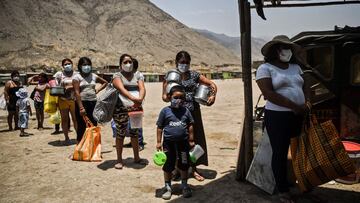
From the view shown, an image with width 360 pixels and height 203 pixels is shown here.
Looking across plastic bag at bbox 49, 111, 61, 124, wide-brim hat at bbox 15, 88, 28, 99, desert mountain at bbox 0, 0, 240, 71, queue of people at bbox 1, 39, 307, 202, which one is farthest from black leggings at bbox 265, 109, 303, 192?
desert mountain at bbox 0, 0, 240, 71

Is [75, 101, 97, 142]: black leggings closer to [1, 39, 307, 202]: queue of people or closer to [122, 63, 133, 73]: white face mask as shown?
[1, 39, 307, 202]: queue of people

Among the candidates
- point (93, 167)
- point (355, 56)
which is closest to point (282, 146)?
point (355, 56)

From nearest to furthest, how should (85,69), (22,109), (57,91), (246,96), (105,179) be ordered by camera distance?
(246,96) → (105,179) → (85,69) → (57,91) → (22,109)

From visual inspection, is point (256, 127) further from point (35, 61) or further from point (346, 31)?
point (35, 61)

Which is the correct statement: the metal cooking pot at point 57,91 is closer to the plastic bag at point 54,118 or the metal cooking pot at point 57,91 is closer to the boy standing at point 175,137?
the plastic bag at point 54,118

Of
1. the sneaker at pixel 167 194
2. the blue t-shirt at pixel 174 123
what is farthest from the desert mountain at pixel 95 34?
the sneaker at pixel 167 194

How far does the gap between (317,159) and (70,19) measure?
128899mm

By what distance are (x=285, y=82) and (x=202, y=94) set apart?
1.39 metres

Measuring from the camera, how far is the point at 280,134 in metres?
4.32

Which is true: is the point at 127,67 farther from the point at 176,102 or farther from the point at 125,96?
the point at 176,102

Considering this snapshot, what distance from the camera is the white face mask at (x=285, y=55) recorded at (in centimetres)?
434

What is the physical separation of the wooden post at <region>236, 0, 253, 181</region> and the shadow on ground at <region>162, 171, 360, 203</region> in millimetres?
287

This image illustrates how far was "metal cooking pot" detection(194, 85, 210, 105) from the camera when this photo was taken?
5258 mm

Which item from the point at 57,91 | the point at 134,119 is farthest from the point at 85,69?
the point at 134,119
